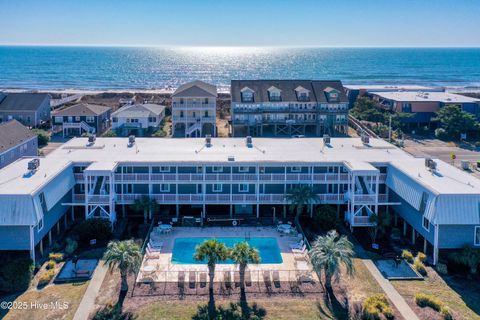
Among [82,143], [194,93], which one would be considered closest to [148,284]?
[82,143]

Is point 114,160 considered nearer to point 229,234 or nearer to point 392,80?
point 229,234

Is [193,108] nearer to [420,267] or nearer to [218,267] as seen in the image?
[218,267]

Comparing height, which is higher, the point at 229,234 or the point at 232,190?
the point at 232,190

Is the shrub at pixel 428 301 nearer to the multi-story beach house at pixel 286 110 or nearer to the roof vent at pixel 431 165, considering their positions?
the roof vent at pixel 431 165

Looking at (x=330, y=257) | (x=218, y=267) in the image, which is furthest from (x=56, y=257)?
(x=330, y=257)

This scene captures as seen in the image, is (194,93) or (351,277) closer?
(351,277)

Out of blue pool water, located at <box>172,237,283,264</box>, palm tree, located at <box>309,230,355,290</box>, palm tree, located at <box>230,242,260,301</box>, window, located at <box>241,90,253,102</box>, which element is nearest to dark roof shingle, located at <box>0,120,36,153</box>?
blue pool water, located at <box>172,237,283,264</box>

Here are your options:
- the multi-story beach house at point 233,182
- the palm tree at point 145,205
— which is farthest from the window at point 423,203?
the palm tree at point 145,205
